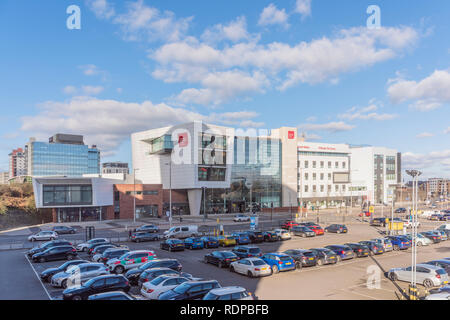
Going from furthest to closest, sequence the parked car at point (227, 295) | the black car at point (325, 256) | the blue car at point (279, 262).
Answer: the black car at point (325, 256), the blue car at point (279, 262), the parked car at point (227, 295)

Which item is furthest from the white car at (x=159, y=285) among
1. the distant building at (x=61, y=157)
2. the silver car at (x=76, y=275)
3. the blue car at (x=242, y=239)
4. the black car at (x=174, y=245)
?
the distant building at (x=61, y=157)

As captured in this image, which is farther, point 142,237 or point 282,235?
point 282,235

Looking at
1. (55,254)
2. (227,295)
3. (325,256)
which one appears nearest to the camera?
(227,295)

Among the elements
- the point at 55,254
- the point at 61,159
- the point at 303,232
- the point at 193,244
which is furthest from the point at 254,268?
the point at 61,159

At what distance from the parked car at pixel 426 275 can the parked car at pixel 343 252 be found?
6.18m

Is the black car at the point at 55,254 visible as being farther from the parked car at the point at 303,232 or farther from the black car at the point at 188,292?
the parked car at the point at 303,232

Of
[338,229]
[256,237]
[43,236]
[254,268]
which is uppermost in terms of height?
[254,268]

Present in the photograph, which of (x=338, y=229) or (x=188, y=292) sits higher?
(x=188, y=292)

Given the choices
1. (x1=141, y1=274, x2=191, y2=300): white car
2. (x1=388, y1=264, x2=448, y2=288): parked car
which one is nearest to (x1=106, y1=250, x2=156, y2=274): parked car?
(x1=141, y1=274, x2=191, y2=300): white car

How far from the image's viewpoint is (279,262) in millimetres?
23406

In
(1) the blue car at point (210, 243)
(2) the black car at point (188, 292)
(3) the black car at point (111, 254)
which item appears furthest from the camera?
(1) the blue car at point (210, 243)

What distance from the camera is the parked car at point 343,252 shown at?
2706 centimetres

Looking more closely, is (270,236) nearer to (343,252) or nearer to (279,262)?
(343,252)

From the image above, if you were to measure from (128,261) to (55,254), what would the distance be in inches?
343
